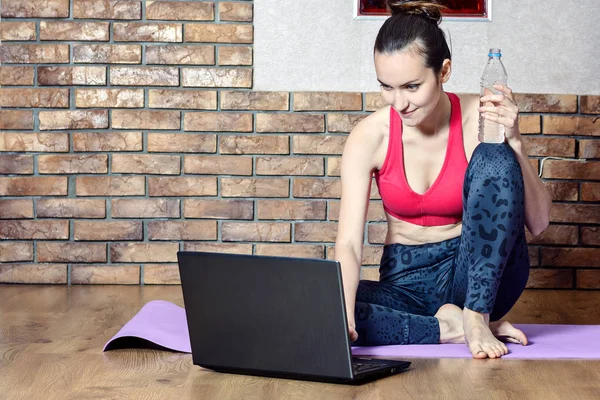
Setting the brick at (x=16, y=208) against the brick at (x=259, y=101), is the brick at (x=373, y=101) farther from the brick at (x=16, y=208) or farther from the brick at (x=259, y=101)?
the brick at (x=16, y=208)

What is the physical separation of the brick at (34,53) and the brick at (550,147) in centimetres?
170

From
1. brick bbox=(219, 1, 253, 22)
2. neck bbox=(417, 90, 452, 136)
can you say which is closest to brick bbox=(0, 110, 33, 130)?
brick bbox=(219, 1, 253, 22)

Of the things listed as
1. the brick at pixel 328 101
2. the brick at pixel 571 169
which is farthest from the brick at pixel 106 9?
the brick at pixel 571 169

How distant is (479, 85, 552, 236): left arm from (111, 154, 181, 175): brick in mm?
1514

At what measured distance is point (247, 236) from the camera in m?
3.24

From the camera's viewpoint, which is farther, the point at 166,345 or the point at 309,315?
the point at 166,345

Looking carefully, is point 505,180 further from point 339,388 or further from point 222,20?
point 222,20

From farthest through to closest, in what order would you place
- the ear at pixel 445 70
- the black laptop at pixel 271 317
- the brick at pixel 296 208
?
the brick at pixel 296 208, the ear at pixel 445 70, the black laptop at pixel 271 317

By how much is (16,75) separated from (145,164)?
56cm

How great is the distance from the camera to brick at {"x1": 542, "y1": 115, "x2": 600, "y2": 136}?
3.18m

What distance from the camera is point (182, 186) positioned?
3.23m

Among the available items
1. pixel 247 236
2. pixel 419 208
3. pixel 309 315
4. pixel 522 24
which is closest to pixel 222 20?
pixel 247 236

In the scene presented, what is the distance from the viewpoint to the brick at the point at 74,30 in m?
3.18

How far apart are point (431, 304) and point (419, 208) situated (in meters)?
0.25
